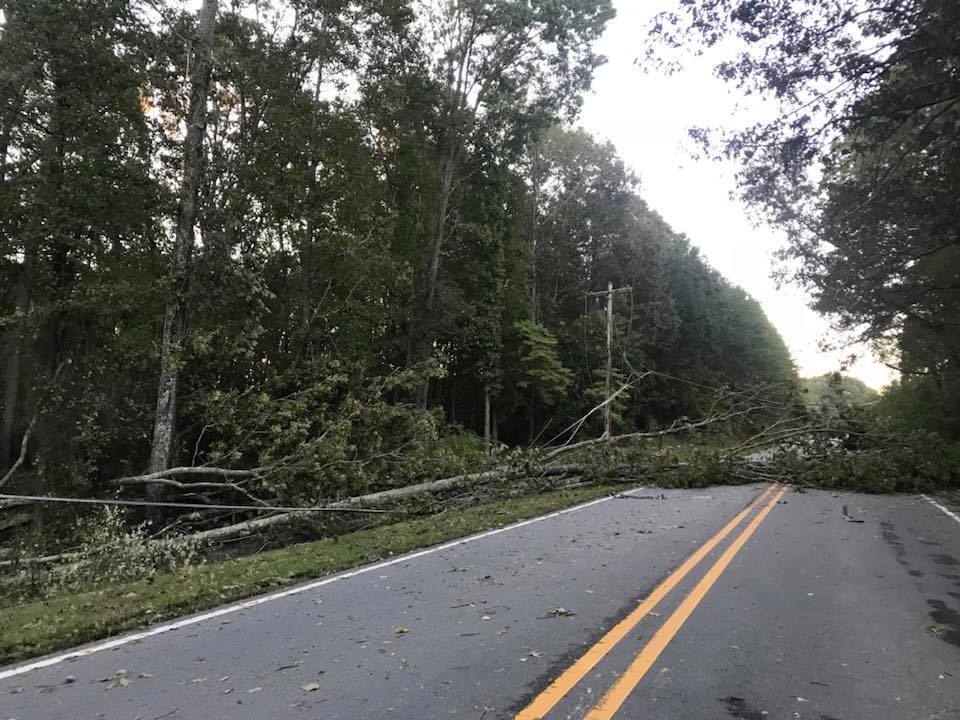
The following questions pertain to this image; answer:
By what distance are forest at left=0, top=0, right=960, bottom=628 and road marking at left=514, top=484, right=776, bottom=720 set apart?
586 cm

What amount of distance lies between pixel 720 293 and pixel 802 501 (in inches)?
1852

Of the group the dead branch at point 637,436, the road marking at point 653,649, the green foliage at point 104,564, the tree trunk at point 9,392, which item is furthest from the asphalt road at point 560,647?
the tree trunk at point 9,392

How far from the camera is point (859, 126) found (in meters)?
9.19

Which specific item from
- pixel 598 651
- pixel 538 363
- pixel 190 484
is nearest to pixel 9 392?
pixel 190 484

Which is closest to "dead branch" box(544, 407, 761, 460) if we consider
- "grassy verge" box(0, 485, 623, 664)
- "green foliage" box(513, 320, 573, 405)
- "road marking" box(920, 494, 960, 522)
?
"road marking" box(920, 494, 960, 522)

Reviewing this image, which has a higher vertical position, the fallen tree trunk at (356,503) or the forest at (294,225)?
the forest at (294,225)

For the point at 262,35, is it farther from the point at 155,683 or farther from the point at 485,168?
the point at 155,683

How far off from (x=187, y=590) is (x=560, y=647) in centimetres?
397

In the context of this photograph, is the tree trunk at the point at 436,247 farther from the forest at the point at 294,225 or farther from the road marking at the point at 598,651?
the road marking at the point at 598,651

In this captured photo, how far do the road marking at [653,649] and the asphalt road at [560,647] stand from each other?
0.02 m

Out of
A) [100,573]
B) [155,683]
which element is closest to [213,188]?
[100,573]

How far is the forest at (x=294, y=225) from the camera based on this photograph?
11.9 metres

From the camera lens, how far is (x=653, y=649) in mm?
4441

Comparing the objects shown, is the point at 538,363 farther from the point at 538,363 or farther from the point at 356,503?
the point at 356,503
